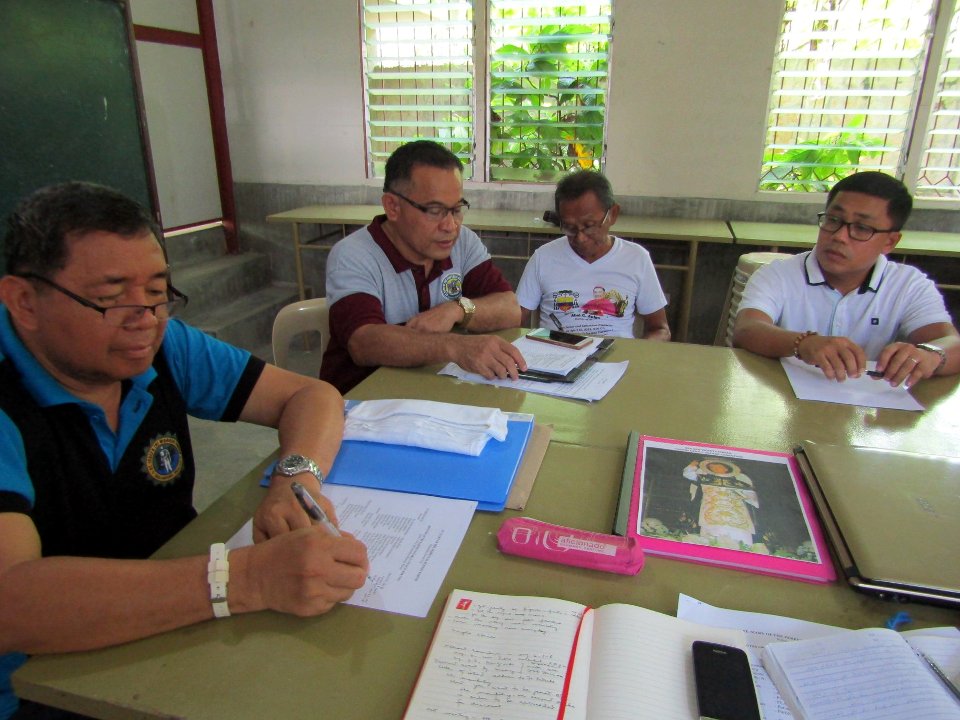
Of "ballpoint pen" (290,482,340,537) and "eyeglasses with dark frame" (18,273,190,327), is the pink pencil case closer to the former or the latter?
"ballpoint pen" (290,482,340,537)

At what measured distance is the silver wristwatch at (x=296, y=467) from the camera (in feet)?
3.05

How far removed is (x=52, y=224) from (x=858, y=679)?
1.09 meters

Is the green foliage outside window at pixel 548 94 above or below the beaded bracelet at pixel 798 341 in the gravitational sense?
above

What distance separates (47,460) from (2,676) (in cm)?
31

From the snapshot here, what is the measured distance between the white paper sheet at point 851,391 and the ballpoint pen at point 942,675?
0.77 m

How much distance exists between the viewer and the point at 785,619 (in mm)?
698

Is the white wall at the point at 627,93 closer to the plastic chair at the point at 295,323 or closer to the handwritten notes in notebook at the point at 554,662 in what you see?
the plastic chair at the point at 295,323

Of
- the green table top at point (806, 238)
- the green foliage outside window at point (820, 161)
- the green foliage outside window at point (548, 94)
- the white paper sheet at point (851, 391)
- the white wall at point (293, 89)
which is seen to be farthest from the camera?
the white wall at point (293, 89)

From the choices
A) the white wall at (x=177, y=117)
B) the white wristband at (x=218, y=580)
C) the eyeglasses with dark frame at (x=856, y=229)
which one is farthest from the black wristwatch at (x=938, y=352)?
the white wall at (x=177, y=117)

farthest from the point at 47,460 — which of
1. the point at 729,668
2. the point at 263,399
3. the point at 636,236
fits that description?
the point at 636,236

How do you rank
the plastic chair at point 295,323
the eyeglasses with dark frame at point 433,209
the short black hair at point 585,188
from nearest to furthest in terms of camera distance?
the eyeglasses with dark frame at point 433,209 → the plastic chair at point 295,323 → the short black hair at point 585,188

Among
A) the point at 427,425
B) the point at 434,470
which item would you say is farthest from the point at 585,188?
the point at 434,470

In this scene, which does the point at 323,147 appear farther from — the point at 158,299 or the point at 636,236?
the point at 158,299

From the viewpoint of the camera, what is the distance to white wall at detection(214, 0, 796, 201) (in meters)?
3.59
